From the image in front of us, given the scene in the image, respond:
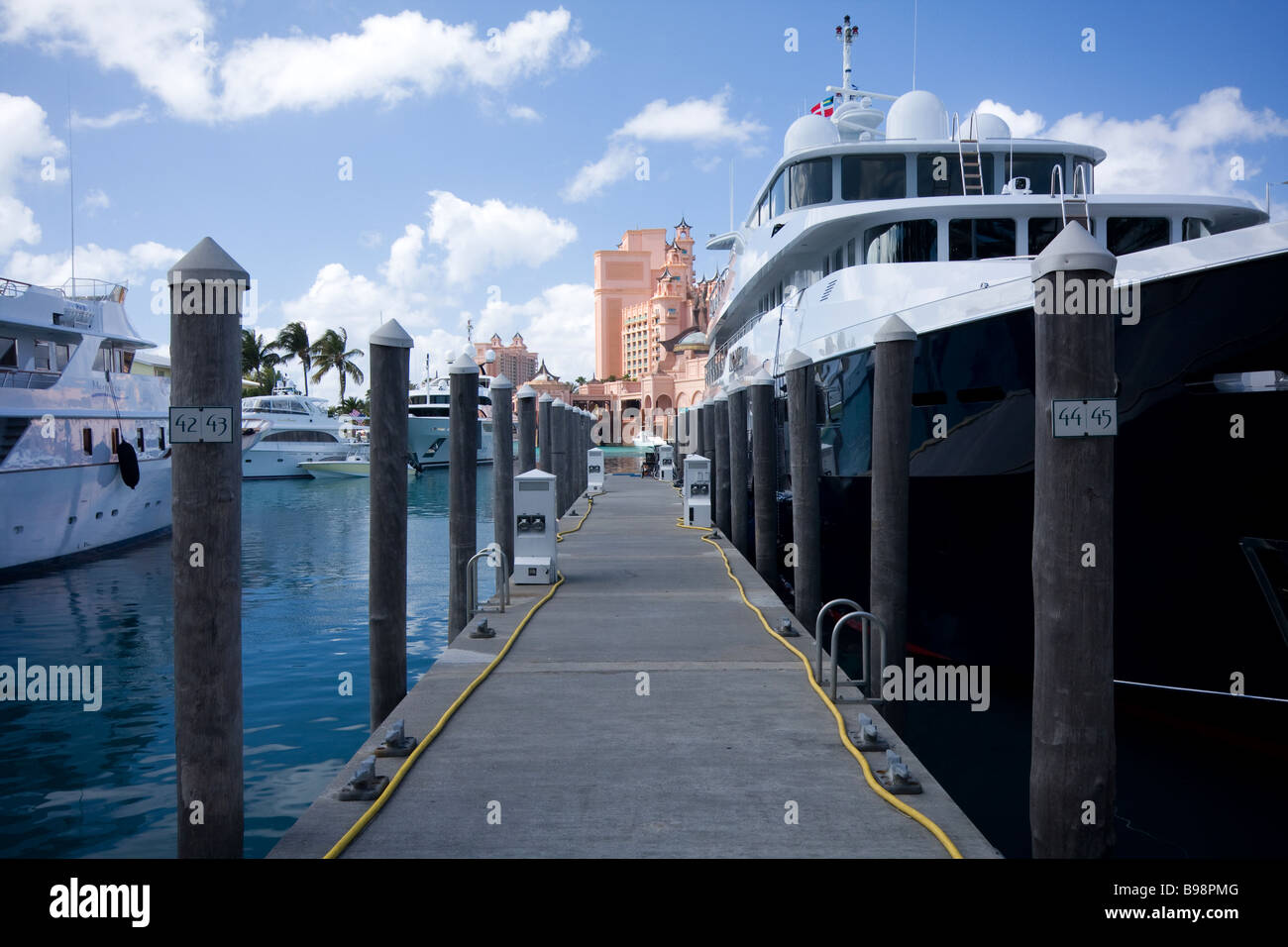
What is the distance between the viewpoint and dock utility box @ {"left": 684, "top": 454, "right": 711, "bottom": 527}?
18859 mm

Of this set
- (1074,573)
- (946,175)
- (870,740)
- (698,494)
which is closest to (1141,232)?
(946,175)

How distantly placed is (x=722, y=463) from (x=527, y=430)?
15.5ft

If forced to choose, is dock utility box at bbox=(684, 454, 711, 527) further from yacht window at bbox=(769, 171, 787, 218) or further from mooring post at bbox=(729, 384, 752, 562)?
yacht window at bbox=(769, 171, 787, 218)

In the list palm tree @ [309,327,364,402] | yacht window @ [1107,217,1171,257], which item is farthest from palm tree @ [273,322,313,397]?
yacht window @ [1107,217,1171,257]

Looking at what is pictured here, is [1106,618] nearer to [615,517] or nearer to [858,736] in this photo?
[858,736]

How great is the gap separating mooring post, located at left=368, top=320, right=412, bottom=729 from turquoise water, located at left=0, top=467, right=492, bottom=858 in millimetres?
1533

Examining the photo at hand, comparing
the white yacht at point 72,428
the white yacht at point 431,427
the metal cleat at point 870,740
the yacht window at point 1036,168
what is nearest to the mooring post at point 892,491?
the metal cleat at point 870,740

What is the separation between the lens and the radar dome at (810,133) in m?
20.1

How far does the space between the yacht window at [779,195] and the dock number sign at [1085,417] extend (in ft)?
46.1

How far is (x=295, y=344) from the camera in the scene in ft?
291

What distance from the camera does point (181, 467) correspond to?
4148 millimetres

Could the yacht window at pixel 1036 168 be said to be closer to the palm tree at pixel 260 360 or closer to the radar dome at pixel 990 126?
the radar dome at pixel 990 126
